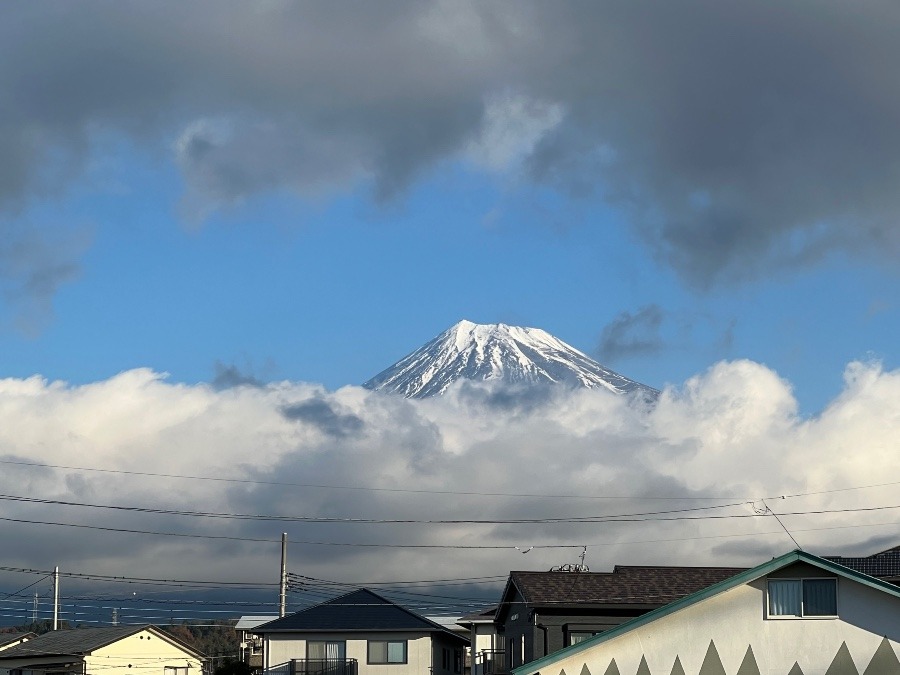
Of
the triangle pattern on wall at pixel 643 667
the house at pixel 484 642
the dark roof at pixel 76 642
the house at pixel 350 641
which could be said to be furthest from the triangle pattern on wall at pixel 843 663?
the dark roof at pixel 76 642

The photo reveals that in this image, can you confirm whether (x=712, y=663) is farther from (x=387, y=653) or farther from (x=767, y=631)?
(x=387, y=653)

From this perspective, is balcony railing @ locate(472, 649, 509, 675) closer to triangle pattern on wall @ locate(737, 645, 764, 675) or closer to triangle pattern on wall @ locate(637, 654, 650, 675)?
triangle pattern on wall @ locate(637, 654, 650, 675)

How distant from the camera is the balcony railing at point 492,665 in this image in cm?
6272

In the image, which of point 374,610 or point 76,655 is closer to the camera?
point 374,610

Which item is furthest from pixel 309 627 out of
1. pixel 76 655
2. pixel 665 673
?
pixel 665 673

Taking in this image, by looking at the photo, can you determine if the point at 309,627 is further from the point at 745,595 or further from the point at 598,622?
the point at 745,595

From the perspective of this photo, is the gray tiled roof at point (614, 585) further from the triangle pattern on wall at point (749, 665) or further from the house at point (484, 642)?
the triangle pattern on wall at point (749, 665)

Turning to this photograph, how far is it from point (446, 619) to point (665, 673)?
64247mm

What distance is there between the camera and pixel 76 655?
80.1 meters

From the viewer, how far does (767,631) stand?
42062 millimetres

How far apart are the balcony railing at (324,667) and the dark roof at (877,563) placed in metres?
27.7

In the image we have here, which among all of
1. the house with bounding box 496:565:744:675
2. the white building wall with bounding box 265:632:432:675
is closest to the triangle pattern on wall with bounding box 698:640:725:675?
the house with bounding box 496:565:744:675

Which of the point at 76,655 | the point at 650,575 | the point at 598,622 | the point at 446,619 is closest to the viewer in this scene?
the point at 598,622

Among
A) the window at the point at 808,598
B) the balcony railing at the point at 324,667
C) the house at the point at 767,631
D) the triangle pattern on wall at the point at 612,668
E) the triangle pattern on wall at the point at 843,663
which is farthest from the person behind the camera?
the balcony railing at the point at 324,667
